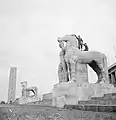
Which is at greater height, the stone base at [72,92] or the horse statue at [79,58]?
the horse statue at [79,58]

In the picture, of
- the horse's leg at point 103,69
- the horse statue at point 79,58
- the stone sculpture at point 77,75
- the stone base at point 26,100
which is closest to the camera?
the stone sculpture at point 77,75

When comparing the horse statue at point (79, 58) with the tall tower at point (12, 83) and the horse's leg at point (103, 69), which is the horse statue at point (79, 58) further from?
the tall tower at point (12, 83)

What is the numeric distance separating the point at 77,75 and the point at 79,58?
67.3 inches

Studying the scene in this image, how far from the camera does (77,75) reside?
1245 centimetres

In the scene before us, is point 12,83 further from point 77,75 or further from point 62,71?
point 77,75

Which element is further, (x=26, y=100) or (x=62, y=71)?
(x=26, y=100)

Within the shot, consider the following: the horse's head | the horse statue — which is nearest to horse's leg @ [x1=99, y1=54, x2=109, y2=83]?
the horse statue

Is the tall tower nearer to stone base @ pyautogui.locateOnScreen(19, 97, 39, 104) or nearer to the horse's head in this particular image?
stone base @ pyautogui.locateOnScreen(19, 97, 39, 104)

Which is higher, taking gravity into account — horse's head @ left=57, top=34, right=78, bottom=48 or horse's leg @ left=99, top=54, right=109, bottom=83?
horse's head @ left=57, top=34, right=78, bottom=48

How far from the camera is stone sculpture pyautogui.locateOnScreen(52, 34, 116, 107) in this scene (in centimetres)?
998

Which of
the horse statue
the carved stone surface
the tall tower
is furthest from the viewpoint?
the tall tower

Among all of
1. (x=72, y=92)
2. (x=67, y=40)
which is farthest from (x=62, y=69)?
(x=72, y=92)

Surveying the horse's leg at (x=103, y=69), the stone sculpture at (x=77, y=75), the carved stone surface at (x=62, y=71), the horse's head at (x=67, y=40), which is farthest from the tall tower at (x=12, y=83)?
the horse's leg at (x=103, y=69)

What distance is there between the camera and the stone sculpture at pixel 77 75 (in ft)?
32.8
